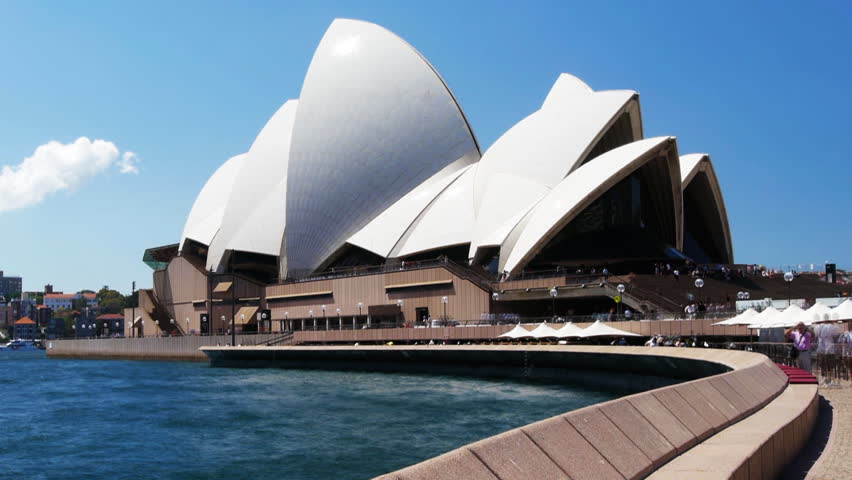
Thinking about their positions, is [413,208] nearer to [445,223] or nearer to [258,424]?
[445,223]

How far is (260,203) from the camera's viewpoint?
6306cm

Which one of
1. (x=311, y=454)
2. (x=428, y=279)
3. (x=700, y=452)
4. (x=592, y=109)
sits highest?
(x=592, y=109)

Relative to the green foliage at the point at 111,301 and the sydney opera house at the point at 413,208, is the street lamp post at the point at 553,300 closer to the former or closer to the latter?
the sydney opera house at the point at 413,208

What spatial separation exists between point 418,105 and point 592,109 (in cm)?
1316

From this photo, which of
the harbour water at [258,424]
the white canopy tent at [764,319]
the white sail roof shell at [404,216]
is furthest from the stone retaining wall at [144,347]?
the white canopy tent at [764,319]

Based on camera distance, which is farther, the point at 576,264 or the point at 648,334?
the point at 576,264

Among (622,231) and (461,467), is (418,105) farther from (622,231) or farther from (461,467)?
(461,467)

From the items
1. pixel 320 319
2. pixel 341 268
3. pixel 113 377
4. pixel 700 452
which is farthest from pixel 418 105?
pixel 700 452

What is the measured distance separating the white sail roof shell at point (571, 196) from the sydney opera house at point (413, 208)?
0.35ft

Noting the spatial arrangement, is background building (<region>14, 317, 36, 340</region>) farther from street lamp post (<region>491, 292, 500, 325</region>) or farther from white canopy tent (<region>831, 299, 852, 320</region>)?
white canopy tent (<region>831, 299, 852, 320</region>)

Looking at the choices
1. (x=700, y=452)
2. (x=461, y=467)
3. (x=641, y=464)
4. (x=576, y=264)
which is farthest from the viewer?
(x=576, y=264)

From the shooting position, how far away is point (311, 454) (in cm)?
1452

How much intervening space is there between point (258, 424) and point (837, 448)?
13.9m

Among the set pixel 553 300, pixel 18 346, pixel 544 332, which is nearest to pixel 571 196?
pixel 553 300
